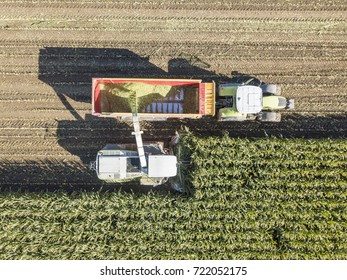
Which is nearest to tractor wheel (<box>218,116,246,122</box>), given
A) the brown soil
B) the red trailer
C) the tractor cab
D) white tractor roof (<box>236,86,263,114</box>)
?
the tractor cab

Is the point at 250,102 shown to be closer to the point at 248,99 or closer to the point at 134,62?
the point at 248,99

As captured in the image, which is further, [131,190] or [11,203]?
[131,190]

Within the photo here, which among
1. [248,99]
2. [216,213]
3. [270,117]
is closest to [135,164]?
[216,213]

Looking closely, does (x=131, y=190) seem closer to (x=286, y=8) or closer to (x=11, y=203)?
(x=11, y=203)

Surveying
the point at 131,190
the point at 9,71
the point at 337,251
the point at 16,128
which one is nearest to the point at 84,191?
the point at 131,190

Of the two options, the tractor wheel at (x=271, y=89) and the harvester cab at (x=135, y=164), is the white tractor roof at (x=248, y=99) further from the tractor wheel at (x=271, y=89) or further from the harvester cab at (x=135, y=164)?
the harvester cab at (x=135, y=164)
